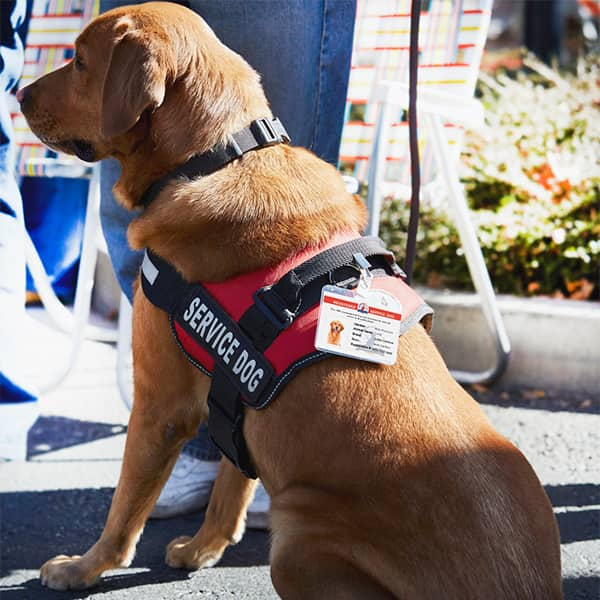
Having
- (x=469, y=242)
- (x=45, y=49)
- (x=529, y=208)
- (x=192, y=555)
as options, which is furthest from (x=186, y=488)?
(x=529, y=208)

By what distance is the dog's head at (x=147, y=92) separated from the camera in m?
2.19

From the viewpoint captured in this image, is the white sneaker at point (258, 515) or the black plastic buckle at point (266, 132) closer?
the black plastic buckle at point (266, 132)

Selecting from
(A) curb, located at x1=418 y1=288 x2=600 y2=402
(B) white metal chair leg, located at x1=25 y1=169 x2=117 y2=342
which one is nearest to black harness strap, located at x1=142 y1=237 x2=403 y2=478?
(B) white metal chair leg, located at x1=25 y1=169 x2=117 y2=342

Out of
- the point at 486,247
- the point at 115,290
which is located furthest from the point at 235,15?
the point at 115,290

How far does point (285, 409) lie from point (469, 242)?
2.18m

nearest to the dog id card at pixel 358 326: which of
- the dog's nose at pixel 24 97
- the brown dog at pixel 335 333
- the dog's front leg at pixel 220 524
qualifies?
the brown dog at pixel 335 333

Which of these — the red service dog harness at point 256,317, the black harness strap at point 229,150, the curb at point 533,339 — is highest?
the black harness strap at point 229,150

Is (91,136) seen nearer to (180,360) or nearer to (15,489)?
→ (180,360)

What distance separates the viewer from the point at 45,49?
383cm

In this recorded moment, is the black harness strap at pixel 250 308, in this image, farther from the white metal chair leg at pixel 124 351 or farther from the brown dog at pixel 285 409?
the white metal chair leg at pixel 124 351

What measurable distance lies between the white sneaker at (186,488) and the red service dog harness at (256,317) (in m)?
0.86

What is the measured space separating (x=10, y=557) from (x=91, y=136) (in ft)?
4.46

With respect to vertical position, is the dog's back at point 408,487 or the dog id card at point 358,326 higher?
the dog id card at point 358,326

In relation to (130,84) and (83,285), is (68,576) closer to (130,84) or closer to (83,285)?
(130,84)
